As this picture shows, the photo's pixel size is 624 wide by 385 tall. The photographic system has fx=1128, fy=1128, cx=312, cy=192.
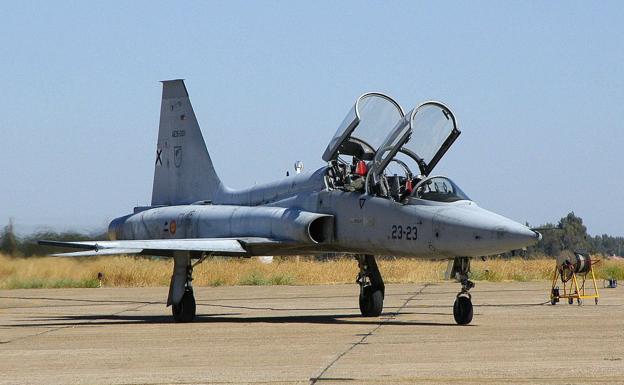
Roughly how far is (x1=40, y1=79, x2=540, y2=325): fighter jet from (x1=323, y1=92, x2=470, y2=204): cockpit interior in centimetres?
2

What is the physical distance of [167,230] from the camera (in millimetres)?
20906

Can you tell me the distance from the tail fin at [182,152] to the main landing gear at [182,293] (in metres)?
4.01

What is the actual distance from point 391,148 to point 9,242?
13936 millimetres

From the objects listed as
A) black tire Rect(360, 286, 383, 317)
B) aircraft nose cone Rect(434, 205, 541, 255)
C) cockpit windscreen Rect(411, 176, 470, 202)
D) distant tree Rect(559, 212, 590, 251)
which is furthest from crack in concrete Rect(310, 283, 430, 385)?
distant tree Rect(559, 212, 590, 251)

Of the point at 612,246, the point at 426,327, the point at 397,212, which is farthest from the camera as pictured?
the point at 612,246

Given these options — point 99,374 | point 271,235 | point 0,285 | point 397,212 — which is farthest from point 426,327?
point 0,285

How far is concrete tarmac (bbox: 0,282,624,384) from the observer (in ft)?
33.7

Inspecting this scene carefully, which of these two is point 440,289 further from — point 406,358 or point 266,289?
point 406,358

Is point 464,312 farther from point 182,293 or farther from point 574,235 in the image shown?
point 574,235

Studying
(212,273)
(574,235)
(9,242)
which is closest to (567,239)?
(574,235)

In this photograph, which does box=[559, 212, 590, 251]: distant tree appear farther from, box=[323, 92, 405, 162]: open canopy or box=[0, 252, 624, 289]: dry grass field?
box=[323, 92, 405, 162]: open canopy

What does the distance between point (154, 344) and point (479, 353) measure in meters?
4.20

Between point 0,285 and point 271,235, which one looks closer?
point 271,235

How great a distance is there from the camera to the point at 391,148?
17.7 metres
